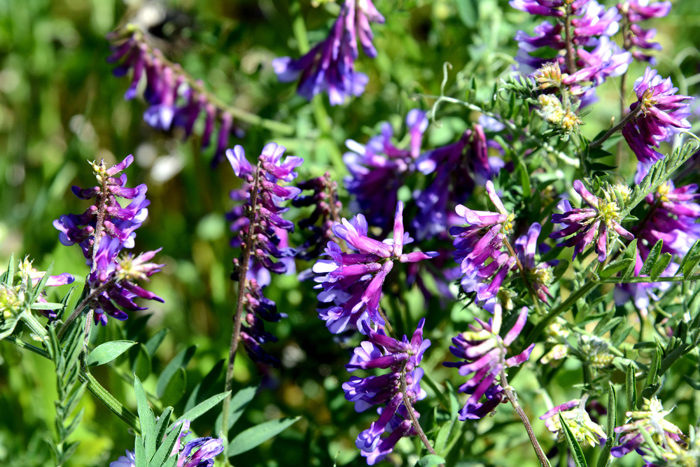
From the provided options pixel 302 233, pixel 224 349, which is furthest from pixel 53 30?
pixel 302 233

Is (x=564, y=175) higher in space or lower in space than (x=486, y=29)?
lower

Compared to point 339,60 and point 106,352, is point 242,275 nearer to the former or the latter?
point 106,352

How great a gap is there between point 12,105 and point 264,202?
219cm

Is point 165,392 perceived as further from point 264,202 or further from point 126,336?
point 264,202

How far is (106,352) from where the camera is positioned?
3.12ft

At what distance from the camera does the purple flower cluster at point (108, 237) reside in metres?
0.92

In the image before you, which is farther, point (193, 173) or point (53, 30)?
point (53, 30)

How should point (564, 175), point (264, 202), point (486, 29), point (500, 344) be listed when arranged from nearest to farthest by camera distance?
1. point (500, 344)
2. point (264, 202)
3. point (564, 175)
4. point (486, 29)

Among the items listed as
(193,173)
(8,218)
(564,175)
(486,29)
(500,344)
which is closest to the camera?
(500,344)

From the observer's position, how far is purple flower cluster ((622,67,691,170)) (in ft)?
3.28

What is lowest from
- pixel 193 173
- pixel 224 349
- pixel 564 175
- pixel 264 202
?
pixel 224 349

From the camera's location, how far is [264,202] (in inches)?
41.3

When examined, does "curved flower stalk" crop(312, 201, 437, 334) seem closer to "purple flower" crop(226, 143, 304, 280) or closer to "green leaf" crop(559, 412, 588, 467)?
"purple flower" crop(226, 143, 304, 280)

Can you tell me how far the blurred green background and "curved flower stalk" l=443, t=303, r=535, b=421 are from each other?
1.18 ft
